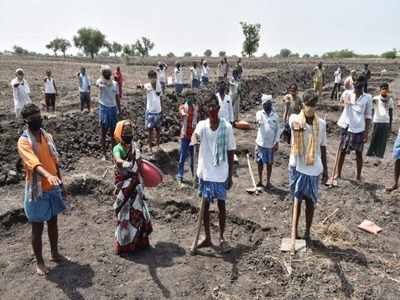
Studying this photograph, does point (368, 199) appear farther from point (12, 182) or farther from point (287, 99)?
point (12, 182)

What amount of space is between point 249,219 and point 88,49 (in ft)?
260

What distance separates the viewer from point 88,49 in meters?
79.4

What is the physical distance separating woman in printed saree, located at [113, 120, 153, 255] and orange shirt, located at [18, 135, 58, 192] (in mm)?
673

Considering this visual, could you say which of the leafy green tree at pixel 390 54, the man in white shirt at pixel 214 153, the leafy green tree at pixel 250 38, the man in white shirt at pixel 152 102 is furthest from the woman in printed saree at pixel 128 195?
the leafy green tree at pixel 390 54

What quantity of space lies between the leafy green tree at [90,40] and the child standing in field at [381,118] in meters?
75.0

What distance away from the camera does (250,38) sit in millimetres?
46938

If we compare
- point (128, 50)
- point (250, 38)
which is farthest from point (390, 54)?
point (128, 50)

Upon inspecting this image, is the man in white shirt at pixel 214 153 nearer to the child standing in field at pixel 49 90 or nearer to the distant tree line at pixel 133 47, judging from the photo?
the child standing in field at pixel 49 90

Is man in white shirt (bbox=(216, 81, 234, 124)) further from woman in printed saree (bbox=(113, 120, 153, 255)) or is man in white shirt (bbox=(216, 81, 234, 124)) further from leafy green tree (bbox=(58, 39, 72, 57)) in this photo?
leafy green tree (bbox=(58, 39, 72, 57))

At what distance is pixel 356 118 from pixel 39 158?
504cm

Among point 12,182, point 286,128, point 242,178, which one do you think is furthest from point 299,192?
point 12,182

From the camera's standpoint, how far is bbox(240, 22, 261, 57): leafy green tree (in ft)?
151

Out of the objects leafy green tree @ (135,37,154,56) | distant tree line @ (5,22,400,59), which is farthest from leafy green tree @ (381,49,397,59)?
leafy green tree @ (135,37,154,56)

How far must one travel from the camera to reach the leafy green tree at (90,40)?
254ft
